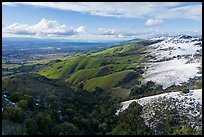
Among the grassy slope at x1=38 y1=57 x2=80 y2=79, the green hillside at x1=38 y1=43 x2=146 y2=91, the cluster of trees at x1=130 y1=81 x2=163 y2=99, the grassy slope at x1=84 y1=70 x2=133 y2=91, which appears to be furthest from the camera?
the grassy slope at x1=38 y1=57 x2=80 y2=79

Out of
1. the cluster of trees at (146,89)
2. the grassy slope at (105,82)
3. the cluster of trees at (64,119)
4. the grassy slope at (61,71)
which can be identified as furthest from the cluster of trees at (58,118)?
the grassy slope at (61,71)

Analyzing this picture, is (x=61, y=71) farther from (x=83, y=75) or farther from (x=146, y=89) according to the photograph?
(x=146, y=89)

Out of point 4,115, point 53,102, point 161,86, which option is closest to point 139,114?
point 53,102

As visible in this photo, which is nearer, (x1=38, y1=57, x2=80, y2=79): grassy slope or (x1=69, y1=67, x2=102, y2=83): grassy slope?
(x1=69, y1=67, x2=102, y2=83): grassy slope

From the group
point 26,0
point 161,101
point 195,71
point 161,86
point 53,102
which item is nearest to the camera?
point 26,0

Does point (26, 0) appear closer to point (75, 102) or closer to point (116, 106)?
point (75, 102)

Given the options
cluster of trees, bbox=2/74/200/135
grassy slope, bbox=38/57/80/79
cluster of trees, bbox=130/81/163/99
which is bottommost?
grassy slope, bbox=38/57/80/79

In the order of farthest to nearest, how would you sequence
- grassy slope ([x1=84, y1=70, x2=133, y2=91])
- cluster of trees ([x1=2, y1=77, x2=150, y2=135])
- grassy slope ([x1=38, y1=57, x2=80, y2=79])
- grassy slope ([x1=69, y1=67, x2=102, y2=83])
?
grassy slope ([x1=38, y1=57, x2=80, y2=79]), grassy slope ([x1=69, y1=67, x2=102, y2=83]), grassy slope ([x1=84, y1=70, x2=133, y2=91]), cluster of trees ([x1=2, y1=77, x2=150, y2=135])

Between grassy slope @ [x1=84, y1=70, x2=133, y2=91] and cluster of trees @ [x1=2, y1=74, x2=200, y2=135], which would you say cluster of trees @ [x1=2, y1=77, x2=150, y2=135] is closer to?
cluster of trees @ [x1=2, y1=74, x2=200, y2=135]

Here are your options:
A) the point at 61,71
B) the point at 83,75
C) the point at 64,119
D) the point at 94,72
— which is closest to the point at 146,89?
the point at 64,119

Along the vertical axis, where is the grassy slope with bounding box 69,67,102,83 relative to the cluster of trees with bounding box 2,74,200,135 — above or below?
below

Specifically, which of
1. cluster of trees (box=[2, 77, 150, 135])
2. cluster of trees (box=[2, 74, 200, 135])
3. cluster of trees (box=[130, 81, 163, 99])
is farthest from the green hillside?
cluster of trees (box=[2, 74, 200, 135])
